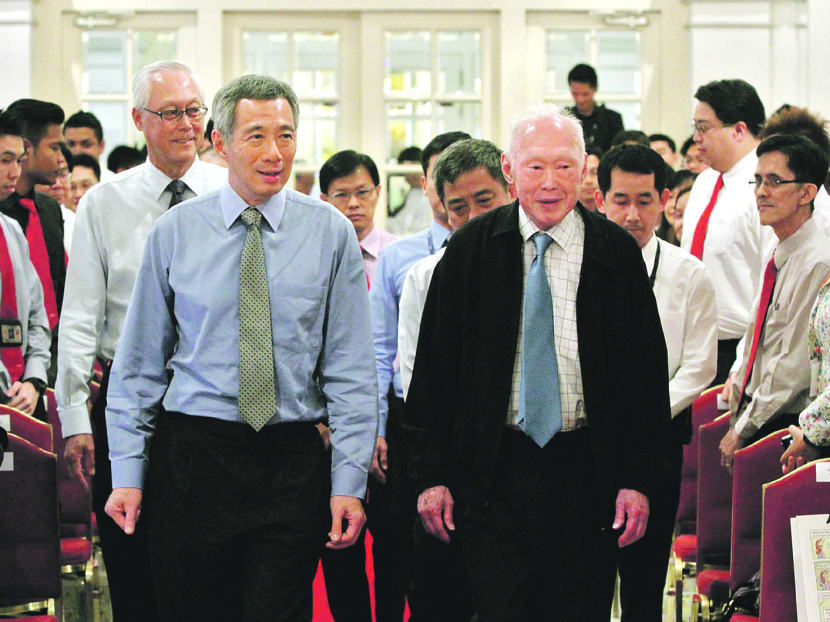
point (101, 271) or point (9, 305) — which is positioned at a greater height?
point (101, 271)

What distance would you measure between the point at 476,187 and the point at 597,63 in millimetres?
5714

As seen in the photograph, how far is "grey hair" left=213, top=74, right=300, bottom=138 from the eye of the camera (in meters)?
2.77

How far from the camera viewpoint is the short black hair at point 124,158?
7.55 meters

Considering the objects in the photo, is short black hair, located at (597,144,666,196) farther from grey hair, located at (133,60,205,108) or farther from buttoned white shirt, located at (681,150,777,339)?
grey hair, located at (133,60,205,108)

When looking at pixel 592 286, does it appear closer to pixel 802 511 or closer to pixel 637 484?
pixel 637 484

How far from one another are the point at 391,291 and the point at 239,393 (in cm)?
138

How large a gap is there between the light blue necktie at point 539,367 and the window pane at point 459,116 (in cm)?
634

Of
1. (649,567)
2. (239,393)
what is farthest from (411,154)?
(239,393)

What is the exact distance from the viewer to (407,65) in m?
9.07

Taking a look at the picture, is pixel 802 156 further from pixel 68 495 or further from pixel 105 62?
pixel 105 62

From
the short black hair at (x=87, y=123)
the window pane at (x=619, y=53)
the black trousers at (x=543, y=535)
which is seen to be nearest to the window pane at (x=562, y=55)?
the window pane at (x=619, y=53)

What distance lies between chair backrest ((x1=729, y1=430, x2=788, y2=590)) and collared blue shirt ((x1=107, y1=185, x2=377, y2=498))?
4.31 feet

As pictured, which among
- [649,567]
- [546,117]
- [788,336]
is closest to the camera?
[546,117]

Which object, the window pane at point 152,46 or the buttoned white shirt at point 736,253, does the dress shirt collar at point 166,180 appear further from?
the window pane at point 152,46
